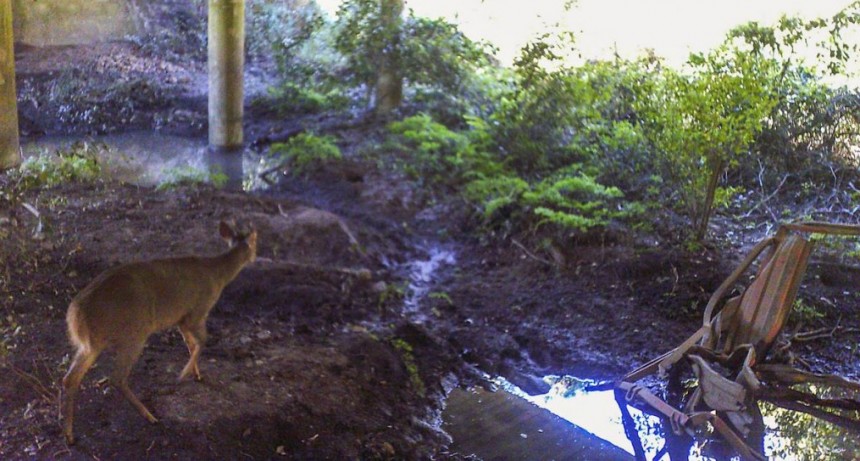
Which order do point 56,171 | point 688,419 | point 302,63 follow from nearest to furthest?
1. point 688,419
2. point 56,171
3. point 302,63

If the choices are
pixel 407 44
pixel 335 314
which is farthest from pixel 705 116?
pixel 407 44

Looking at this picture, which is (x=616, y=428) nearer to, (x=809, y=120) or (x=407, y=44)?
(x=809, y=120)

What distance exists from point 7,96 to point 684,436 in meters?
9.38

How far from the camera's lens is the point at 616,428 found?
21.4 feet

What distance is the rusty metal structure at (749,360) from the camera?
18.6 ft

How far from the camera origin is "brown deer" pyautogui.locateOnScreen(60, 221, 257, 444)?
4816 mm

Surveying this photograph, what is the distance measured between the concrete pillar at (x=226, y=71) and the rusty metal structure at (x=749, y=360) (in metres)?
10.2

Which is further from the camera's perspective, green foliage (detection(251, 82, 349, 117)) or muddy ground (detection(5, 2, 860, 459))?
green foliage (detection(251, 82, 349, 117))

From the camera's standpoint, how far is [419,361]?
7.38 m

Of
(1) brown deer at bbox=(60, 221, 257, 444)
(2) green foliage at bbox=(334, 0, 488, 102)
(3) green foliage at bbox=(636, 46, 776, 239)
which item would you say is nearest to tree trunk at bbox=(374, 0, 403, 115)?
(2) green foliage at bbox=(334, 0, 488, 102)

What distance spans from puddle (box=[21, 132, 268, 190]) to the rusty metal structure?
25.8ft

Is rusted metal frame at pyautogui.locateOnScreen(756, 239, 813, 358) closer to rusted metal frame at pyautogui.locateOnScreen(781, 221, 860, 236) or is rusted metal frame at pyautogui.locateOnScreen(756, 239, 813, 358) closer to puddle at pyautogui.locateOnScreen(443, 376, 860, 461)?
rusted metal frame at pyautogui.locateOnScreen(781, 221, 860, 236)

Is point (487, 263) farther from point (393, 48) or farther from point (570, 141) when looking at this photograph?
point (393, 48)

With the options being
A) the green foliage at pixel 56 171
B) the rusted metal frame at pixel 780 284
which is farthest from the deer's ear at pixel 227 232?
the green foliage at pixel 56 171
